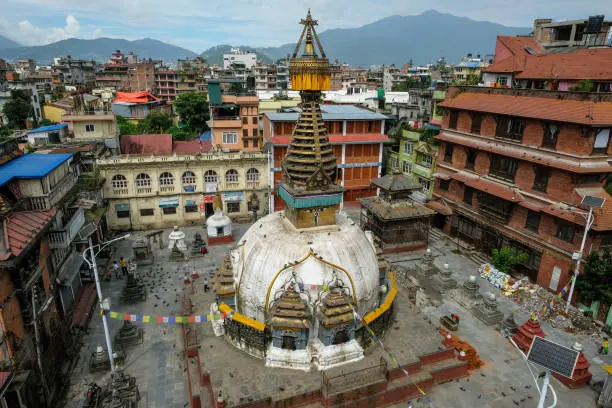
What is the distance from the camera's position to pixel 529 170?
2781 cm

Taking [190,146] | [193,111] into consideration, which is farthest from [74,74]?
[190,146]

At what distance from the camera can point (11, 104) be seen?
6588cm

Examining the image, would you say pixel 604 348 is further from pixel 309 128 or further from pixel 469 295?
pixel 309 128

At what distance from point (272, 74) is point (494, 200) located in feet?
305

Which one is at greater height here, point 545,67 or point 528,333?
point 545,67

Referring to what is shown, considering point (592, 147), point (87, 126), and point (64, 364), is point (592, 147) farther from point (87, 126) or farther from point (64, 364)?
point (87, 126)

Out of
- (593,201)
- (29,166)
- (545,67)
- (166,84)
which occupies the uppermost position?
(545,67)

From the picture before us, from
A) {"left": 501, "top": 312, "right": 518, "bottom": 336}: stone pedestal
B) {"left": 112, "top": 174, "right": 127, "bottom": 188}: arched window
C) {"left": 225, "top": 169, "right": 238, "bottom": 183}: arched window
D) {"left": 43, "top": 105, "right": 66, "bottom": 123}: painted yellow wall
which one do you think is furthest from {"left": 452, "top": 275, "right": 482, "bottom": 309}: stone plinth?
{"left": 43, "top": 105, "right": 66, "bottom": 123}: painted yellow wall

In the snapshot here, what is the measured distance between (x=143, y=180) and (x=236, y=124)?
18142mm

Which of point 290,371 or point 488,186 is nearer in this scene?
point 290,371

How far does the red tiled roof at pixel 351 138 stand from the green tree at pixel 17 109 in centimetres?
5451

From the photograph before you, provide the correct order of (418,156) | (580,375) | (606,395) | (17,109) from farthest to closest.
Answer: (17,109) < (418,156) < (580,375) < (606,395)

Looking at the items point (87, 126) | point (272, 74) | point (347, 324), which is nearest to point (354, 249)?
point (347, 324)

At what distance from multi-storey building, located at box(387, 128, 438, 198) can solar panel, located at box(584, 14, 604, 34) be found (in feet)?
60.3
